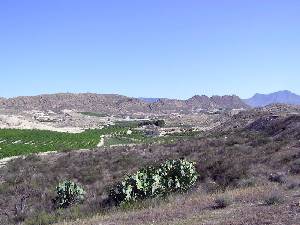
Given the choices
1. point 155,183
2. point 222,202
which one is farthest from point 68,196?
point 222,202

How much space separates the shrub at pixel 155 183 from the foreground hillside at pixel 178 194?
66 cm

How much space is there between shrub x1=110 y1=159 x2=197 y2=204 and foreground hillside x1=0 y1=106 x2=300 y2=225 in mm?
658

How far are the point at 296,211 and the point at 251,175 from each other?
530 inches

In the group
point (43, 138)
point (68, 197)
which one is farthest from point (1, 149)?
point (68, 197)

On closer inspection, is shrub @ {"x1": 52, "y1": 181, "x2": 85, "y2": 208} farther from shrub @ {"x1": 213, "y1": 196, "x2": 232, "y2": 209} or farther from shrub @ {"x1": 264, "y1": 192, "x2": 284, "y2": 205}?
shrub @ {"x1": 264, "y1": 192, "x2": 284, "y2": 205}

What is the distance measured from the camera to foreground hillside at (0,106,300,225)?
549 inches

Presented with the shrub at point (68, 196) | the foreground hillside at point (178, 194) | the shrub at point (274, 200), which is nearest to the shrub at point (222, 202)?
the foreground hillside at point (178, 194)

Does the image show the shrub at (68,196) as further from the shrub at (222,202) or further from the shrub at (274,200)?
the shrub at (274,200)

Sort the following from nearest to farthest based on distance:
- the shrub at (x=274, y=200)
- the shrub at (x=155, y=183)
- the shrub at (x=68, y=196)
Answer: the shrub at (x=274, y=200) < the shrub at (x=155, y=183) < the shrub at (x=68, y=196)

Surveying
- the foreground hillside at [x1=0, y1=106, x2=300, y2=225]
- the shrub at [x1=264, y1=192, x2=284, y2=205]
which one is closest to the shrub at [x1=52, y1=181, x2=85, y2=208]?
the foreground hillside at [x1=0, y1=106, x2=300, y2=225]

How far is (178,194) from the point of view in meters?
20.6

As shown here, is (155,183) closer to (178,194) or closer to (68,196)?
(178,194)

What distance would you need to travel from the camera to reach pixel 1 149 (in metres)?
66.7

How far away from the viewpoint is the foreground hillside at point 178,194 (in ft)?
45.8
